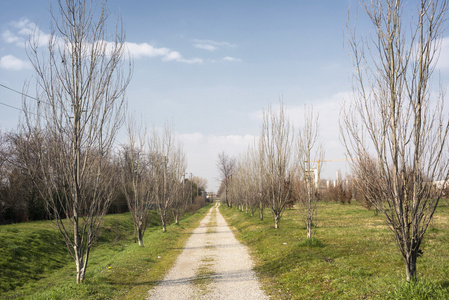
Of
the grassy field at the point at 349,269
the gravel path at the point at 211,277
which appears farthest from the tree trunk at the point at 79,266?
the grassy field at the point at 349,269

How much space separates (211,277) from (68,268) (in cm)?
911

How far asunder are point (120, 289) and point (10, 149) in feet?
96.0

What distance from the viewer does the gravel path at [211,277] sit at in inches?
264

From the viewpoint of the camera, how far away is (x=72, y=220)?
741 cm

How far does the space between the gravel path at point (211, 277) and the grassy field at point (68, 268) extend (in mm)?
470

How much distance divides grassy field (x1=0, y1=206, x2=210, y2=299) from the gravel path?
0.47 metres

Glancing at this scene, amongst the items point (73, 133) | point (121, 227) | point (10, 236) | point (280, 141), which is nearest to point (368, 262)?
point (73, 133)

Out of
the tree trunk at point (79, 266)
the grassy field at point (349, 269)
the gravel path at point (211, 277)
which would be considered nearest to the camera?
the grassy field at point (349, 269)

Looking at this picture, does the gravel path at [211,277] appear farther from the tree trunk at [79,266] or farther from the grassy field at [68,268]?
the tree trunk at [79,266]

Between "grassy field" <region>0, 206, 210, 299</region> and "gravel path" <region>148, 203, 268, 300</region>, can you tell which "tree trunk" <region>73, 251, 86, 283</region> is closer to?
"grassy field" <region>0, 206, 210, 299</region>

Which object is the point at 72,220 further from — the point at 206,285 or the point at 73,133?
the point at 206,285

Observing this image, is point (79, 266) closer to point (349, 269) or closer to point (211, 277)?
point (211, 277)

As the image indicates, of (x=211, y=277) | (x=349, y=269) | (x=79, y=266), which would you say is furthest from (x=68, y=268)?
(x=349, y=269)

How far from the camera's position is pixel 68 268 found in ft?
45.2
